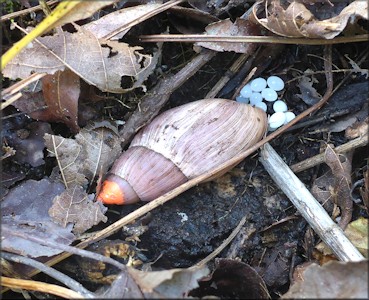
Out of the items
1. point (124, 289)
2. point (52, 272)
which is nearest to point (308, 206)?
point (124, 289)

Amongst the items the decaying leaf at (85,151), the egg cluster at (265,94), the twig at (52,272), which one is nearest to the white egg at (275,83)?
the egg cluster at (265,94)

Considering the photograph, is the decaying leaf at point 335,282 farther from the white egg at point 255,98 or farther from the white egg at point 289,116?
the white egg at point 255,98

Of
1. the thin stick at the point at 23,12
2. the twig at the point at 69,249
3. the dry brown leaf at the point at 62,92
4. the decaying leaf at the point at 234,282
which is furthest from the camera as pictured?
the thin stick at the point at 23,12

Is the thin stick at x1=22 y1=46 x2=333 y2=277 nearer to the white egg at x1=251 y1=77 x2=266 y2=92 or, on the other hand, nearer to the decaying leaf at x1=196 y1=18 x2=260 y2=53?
the white egg at x1=251 y1=77 x2=266 y2=92

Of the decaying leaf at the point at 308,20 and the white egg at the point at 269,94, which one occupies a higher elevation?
the decaying leaf at the point at 308,20

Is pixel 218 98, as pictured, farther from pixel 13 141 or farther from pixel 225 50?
pixel 13 141

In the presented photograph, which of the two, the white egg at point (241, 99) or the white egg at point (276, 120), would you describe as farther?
the white egg at point (241, 99)
